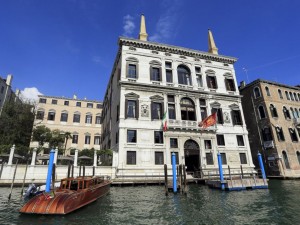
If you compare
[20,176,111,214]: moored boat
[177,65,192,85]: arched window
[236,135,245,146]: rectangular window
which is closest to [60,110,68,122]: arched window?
[177,65,192,85]: arched window

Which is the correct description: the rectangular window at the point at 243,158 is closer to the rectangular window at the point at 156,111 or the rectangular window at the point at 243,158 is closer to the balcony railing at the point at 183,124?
the balcony railing at the point at 183,124

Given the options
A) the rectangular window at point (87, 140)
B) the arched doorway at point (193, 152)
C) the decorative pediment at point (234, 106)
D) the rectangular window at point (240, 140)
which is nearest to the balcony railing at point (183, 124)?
the arched doorway at point (193, 152)

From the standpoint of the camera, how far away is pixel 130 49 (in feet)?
86.6

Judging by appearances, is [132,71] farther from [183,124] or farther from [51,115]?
[51,115]

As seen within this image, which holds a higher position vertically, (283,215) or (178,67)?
(178,67)

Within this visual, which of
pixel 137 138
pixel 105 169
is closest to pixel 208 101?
pixel 137 138

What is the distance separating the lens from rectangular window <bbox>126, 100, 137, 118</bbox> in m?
23.8

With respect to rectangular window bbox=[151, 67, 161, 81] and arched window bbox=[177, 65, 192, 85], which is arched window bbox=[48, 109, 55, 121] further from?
arched window bbox=[177, 65, 192, 85]

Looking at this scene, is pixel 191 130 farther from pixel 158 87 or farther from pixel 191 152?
pixel 158 87

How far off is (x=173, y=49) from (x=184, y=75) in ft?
13.4

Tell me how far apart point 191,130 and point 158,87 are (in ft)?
23.0

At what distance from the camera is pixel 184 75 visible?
2841 cm

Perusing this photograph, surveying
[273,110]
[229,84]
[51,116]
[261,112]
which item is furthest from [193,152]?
[51,116]

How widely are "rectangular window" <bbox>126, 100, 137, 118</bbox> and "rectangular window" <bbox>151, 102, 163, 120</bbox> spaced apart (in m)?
2.20
